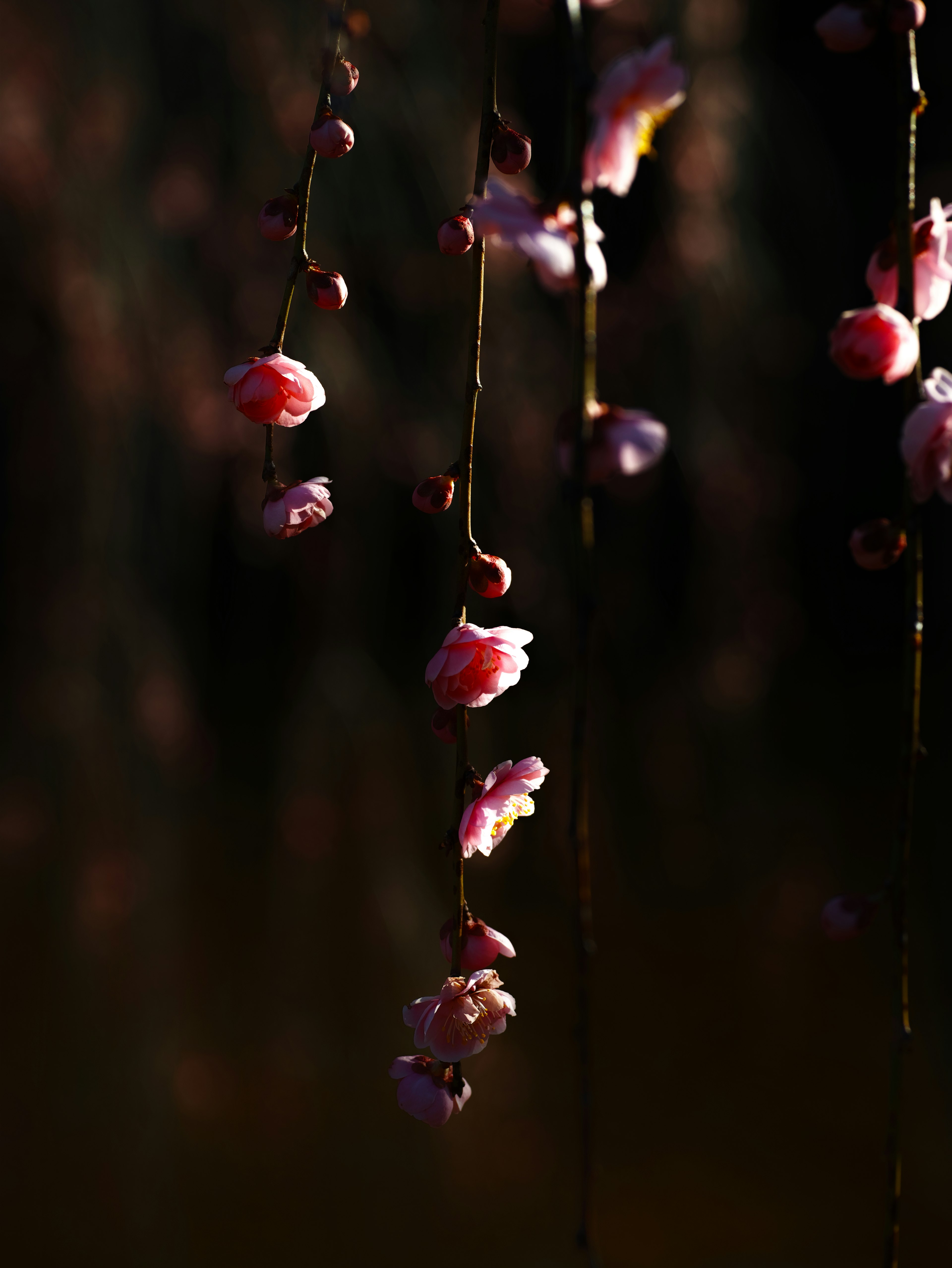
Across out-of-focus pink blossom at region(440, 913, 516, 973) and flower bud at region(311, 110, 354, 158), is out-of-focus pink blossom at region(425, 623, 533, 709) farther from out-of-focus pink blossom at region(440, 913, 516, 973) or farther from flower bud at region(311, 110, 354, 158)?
flower bud at region(311, 110, 354, 158)

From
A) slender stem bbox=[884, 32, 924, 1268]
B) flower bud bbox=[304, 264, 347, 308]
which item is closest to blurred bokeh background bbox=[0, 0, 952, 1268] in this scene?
flower bud bbox=[304, 264, 347, 308]

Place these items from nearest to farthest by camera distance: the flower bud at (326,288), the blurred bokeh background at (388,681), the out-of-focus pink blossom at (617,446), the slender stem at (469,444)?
the out-of-focus pink blossom at (617,446)
the slender stem at (469,444)
the flower bud at (326,288)
the blurred bokeh background at (388,681)

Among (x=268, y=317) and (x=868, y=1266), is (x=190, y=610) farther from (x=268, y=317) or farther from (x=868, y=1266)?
(x=868, y=1266)

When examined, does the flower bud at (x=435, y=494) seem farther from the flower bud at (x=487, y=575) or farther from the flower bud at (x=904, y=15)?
the flower bud at (x=904, y=15)

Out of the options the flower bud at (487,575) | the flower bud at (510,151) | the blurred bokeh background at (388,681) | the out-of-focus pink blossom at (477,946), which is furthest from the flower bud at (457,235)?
the blurred bokeh background at (388,681)

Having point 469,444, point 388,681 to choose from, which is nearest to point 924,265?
point 469,444
